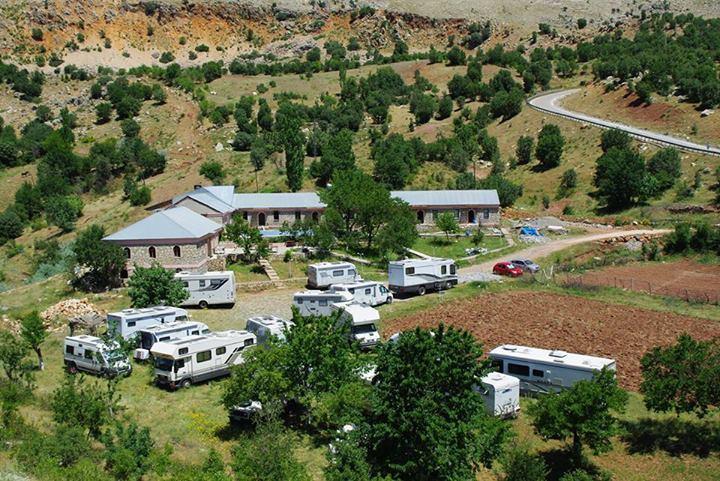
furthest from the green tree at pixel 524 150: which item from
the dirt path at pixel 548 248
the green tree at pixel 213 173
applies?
the green tree at pixel 213 173

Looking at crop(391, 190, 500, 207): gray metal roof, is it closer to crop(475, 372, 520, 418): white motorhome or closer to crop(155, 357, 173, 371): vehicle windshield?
crop(155, 357, 173, 371): vehicle windshield

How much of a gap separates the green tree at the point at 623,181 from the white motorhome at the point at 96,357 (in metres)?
42.5

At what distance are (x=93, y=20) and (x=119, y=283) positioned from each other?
110 metres

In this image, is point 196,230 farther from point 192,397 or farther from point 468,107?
point 468,107

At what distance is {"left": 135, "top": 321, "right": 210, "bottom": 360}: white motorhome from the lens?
28156 mm

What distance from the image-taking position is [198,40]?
457 ft

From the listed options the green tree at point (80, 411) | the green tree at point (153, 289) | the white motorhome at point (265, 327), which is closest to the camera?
the green tree at point (80, 411)

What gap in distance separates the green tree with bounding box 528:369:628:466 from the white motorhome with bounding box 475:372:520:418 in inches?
81.5

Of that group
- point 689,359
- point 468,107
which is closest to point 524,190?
point 468,107

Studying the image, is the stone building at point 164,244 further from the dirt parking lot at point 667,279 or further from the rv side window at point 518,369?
the rv side window at point 518,369

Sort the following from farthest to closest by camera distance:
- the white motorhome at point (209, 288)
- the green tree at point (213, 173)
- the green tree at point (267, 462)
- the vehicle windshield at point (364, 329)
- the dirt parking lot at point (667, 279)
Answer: the green tree at point (213, 173) < the dirt parking lot at point (667, 279) < the white motorhome at point (209, 288) < the vehicle windshield at point (364, 329) < the green tree at point (267, 462)

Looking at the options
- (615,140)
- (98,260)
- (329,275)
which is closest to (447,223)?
(329,275)

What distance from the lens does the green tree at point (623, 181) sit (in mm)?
56062

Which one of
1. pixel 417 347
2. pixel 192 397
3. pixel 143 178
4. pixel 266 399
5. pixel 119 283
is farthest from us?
pixel 143 178
